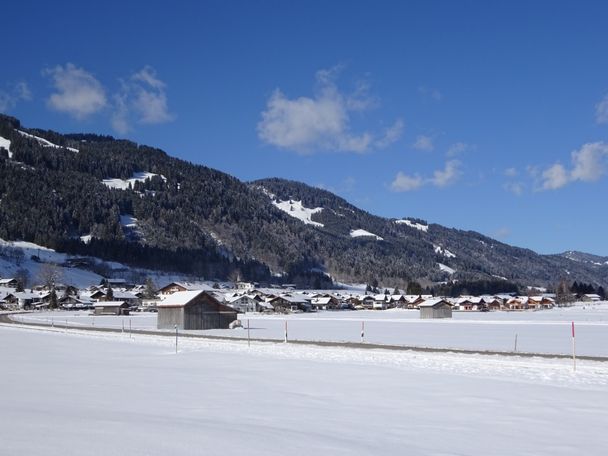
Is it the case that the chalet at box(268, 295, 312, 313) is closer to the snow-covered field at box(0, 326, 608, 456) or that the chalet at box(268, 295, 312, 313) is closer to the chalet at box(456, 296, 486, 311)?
the chalet at box(456, 296, 486, 311)

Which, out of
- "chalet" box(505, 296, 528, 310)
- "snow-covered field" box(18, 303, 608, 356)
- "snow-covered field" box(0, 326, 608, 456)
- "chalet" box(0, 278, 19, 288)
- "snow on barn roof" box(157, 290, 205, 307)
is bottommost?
"snow-covered field" box(18, 303, 608, 356)

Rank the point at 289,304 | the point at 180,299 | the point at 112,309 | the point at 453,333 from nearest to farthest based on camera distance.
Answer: the point at 453,333 → the point at 180,299 → the point at 112,309 → the point at 289,304

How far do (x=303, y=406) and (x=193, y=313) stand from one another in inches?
2050

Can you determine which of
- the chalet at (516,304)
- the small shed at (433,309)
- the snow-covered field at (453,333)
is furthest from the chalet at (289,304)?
the snow-covered field at (453,333)

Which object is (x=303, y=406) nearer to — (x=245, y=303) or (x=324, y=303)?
(x=245, y=303)

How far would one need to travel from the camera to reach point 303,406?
49.9ft

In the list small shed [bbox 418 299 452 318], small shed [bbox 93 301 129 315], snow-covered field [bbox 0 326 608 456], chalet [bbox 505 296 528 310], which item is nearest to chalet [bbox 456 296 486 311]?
chalet [bbox 505 296 528 310]

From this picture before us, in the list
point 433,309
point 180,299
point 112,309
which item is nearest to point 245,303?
point 112,309

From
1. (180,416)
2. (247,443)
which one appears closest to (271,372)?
(180,416)

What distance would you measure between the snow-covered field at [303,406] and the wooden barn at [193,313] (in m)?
36.5

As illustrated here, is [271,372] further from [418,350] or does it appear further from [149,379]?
[418,350]

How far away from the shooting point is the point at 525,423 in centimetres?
1339

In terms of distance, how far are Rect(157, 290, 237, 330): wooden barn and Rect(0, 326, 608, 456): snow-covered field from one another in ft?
120

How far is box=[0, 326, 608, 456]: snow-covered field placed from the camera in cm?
1012
